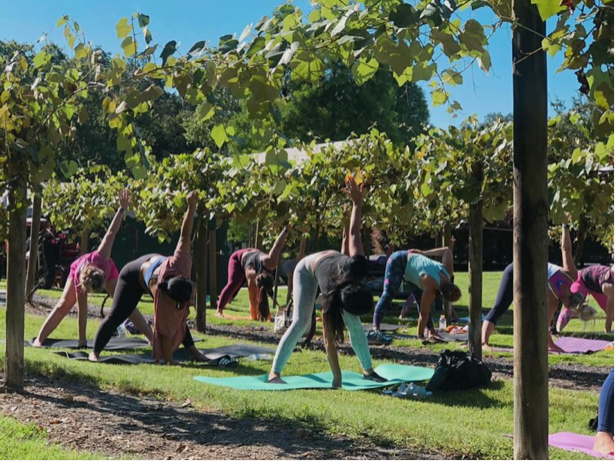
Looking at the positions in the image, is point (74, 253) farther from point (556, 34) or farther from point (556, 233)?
point (556, 34)

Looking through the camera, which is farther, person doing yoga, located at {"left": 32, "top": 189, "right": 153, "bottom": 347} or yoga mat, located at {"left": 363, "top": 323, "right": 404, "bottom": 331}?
yoga mat, located at {"left": 363, "top": 323, "right": 404, "bottom": 331}

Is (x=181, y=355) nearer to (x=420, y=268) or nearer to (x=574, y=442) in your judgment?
(x=420, y=268)

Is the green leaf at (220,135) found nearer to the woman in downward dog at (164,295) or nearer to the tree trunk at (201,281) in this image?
the woman in downward dog at (164,295)

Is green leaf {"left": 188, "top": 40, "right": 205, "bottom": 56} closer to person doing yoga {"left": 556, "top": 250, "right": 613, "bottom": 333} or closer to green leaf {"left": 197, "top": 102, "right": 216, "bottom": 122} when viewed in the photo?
green leaf {"left": 197, "top": 102, "right": 216, "bottom": 122}

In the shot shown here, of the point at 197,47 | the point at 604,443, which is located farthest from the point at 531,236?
the point at 604,443

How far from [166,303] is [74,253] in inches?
580

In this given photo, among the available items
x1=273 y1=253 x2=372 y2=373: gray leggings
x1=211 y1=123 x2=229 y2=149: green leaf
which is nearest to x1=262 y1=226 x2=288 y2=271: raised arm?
x1=273 y1=253 x2=372 y2=373: gray leggings

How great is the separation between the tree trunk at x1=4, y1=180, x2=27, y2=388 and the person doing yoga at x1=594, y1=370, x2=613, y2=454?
171 inches

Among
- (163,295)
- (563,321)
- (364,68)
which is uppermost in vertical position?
(364,68)

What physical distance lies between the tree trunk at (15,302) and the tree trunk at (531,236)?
4.11 meters

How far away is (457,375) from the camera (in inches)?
276

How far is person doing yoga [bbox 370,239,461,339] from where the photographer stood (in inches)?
414

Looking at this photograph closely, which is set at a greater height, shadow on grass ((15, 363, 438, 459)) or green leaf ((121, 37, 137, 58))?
green leaf ((121, 37, 137, 58))

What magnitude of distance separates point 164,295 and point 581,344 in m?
6.27
